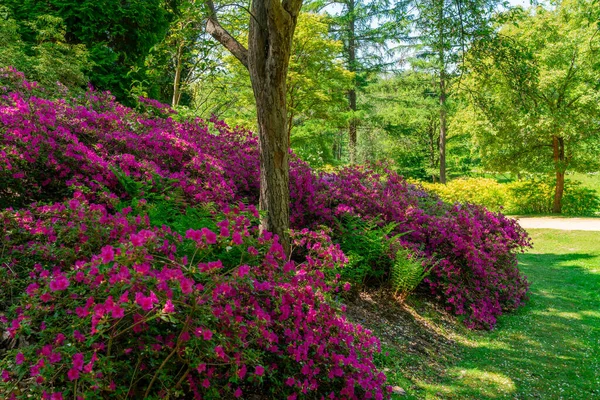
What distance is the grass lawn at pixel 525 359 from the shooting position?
338cm

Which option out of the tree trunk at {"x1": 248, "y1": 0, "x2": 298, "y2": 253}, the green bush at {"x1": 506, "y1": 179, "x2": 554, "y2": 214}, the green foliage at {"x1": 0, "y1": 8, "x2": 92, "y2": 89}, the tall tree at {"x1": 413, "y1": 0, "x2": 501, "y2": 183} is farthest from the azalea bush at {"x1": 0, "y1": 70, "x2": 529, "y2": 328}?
the green bush at {"x1": 506, "y1": 179, "x2": 554, "y2": 214}

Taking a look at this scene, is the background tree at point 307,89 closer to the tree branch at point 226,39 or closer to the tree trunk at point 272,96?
the tree branch at point 226,39

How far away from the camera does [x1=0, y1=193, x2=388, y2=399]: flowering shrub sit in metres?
1.51

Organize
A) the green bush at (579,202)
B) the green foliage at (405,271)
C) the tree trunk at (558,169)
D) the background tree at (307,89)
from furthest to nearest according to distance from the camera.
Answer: the green bush at (579,202) < the tree trunk at (558,169) < the background tree at (307,89) < the green foliage at (405,271)

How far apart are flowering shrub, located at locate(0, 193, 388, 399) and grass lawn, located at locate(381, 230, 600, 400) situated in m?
1.18

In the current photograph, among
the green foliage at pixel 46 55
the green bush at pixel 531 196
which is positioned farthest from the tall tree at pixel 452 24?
the green bush at pixel 531 196

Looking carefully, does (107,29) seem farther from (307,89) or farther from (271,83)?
(307,89)

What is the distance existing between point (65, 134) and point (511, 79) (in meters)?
4.74

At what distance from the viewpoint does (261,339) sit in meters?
1.93

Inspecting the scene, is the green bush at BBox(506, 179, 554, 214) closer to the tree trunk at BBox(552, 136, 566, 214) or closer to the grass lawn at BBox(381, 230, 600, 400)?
the tree trunk at BBox(552, 136, 566, 214)

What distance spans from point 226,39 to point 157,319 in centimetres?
289

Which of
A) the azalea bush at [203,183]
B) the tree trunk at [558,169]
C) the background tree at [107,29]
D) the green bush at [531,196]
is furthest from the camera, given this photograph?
the green bush at [531,196]

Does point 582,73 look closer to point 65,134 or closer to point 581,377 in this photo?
point 581,377

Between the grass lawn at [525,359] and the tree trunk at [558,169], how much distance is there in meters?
11.4
